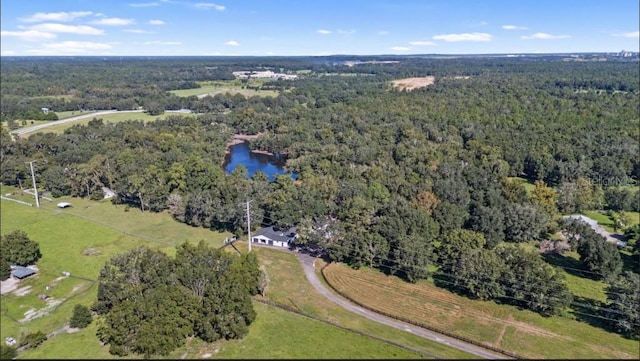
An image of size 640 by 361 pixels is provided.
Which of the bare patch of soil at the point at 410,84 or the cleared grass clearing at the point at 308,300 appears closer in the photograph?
the cleared grass clearing at the point at 308,300

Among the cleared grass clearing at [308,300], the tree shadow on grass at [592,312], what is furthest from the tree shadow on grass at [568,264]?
the cleared grass clearing at [308,300]

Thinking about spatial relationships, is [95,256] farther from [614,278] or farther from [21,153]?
[614,278]

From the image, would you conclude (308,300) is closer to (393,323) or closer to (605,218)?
(393,323)

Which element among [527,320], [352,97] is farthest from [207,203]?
[352,97]

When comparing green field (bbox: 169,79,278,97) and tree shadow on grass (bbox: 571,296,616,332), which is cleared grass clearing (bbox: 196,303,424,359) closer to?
tree shadow on grass (bbox: 571,296,616,332)

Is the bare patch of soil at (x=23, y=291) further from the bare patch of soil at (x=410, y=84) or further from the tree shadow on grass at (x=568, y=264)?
the bare patch of soil at (x=410, y=84)

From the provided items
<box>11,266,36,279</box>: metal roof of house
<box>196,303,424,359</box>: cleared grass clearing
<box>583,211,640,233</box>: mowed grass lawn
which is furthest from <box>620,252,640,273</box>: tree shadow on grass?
<box>11,266,36,279</box>: metal roof of house
